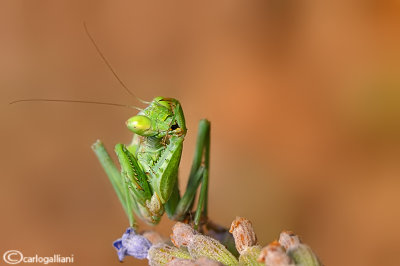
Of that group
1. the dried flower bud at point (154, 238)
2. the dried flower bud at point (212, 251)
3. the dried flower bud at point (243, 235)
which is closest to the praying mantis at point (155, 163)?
the dried flower bud at point (154, 238)

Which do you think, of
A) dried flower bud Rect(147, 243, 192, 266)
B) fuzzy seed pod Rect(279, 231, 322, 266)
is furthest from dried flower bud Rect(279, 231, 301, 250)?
dried flower bud Rect(147, 243, 192, 266)

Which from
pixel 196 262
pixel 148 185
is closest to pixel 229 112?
pixel 148 185

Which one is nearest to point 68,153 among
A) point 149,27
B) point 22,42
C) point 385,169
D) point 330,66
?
point 22,42

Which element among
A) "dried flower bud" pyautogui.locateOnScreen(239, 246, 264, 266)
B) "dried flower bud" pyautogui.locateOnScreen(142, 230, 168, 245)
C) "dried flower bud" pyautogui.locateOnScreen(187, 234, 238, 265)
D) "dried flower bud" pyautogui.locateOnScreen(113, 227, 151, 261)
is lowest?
"dried flower bud" pyautogui.locateOnScreen(113, 227, 151, 261)

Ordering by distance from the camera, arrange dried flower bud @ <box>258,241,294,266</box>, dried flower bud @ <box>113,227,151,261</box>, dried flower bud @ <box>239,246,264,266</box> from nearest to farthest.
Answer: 1. dried flower bud @ <box>258,241,294,266</box>
2. dried flower bud @ <box>239,246,264,266</box>
3. dried flower bud @ <box>113,227,151,261</box>

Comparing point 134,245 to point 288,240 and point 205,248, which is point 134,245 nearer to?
point 205,248

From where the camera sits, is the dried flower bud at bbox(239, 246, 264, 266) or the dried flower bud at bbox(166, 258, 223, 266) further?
the dried flower bud at bbox(239, 246, 264, 266)

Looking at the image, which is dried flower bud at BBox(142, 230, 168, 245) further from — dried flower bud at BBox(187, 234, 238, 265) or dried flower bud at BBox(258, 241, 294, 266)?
dried flower bud at BBox(258, 241, 294, 266)

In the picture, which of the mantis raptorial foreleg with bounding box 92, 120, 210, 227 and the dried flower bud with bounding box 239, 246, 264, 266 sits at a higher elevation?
the dried flower bud with bounding box 239, 246, 264, 266
